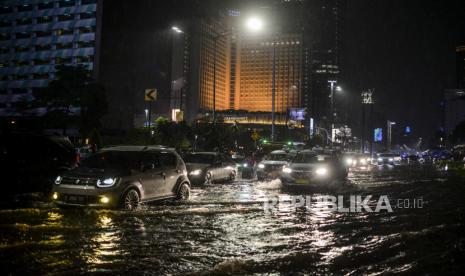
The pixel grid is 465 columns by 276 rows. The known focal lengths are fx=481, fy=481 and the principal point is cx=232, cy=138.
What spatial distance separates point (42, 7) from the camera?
11744 cm

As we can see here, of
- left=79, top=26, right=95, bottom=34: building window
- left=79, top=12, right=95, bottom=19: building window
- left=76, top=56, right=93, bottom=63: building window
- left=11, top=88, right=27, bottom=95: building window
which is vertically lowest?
left=11, top=88, right=27, bottom=95: building window

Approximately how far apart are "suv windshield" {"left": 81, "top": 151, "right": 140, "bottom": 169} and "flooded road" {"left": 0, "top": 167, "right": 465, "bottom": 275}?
4.00ft

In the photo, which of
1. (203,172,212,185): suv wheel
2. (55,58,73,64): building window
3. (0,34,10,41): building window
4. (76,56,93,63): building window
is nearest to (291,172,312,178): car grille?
(203,172,212,185): suv wheel

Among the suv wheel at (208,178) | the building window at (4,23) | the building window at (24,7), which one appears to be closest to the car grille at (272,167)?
the suv wheel at (208,178)

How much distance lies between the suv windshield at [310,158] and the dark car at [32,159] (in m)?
9.94

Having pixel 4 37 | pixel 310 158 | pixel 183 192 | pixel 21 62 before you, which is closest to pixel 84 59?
pixel 21 62

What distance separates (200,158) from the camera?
71.8 ft

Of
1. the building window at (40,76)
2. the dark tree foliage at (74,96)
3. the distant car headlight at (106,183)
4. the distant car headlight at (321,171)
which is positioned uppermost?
the building window at (40,76)

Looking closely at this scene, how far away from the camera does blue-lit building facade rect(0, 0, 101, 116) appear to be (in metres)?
111

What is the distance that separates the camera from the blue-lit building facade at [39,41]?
11062cm

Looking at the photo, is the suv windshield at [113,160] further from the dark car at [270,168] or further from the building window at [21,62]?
the building window at [21,62]

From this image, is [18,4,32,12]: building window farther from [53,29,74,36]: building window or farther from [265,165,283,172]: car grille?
[265,165,283,172]: car grille

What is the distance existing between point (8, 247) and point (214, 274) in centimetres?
346

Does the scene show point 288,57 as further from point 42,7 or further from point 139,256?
point 139,256
